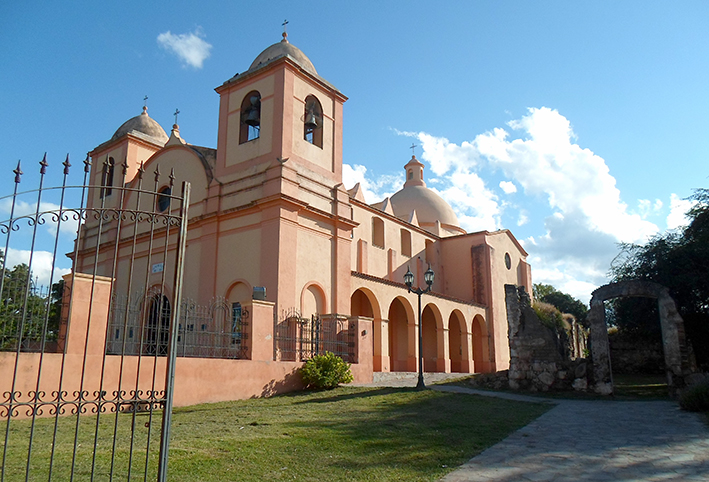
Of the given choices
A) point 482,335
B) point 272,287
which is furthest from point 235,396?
point 482,335

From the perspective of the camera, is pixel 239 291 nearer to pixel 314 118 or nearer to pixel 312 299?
pixel 312 299

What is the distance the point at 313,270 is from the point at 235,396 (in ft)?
18.6

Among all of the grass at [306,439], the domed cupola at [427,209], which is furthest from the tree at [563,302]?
the grass at [306,439]

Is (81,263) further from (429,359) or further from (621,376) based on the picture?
(621,376)

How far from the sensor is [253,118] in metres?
18.6

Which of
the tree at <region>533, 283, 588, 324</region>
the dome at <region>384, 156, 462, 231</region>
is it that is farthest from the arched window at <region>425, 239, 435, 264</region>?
the tree at <region>533, 283, 588, 324</region>

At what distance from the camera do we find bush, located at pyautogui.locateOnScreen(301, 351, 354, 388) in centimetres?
1435

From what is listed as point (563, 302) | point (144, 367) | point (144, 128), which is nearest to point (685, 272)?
point (144, 367)

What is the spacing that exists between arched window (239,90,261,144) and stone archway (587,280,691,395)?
1191cm

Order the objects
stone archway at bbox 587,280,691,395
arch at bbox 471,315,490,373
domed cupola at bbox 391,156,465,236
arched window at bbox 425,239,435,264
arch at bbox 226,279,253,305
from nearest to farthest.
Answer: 1. stone archway at bbox 587,280,691,395
2. arch at bbox 226,279,253,305
3. arch at bbox 471,315,490,373
4. arched window at bbox 425,239,435,264
5. domed cupola at bbox 391,156,465,236

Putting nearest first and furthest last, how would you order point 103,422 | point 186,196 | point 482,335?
point 186,196
point 103,422
point 482,335

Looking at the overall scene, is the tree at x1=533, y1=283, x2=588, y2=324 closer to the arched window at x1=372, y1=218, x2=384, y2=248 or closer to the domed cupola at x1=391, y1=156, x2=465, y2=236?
the domed cupola at x1=391, y1=156, x2=465, y2=236

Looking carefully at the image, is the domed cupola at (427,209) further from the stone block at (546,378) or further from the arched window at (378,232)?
the stone block at (546,378)

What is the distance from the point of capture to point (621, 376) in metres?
21.2
